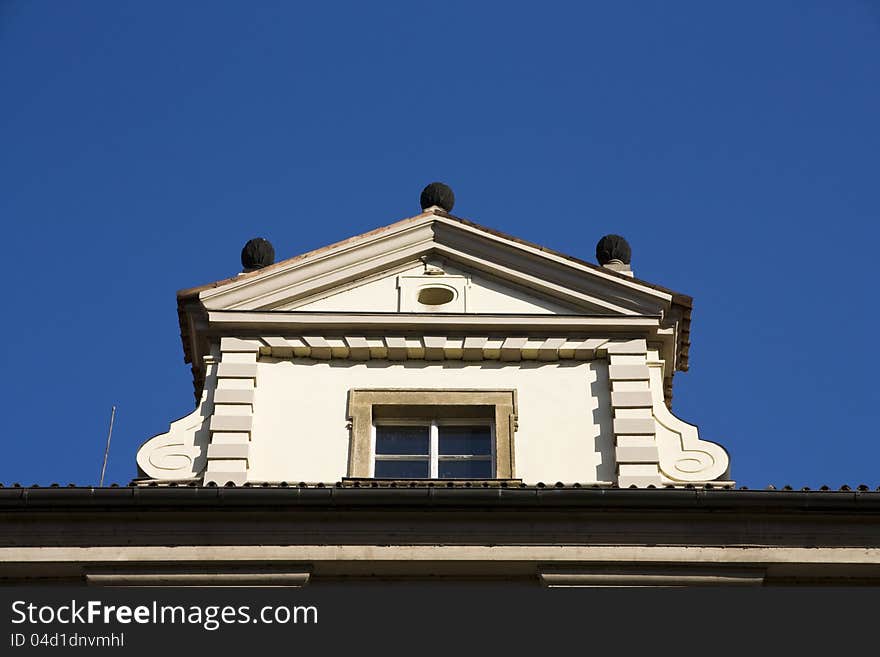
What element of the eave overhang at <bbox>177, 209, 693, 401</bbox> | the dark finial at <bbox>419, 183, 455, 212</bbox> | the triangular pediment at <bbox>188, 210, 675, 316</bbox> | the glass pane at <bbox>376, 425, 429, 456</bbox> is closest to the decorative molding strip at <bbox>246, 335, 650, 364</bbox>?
the eave overhang at <bbox>177, 209, 693, 401</bbox>

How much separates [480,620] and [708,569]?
99.4 inches

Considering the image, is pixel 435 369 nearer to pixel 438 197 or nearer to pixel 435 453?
pixel 435 453

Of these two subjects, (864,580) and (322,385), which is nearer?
(864,580)

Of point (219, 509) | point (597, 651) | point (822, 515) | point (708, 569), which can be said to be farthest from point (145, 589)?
point (822, 515)

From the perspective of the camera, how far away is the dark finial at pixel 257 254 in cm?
2072

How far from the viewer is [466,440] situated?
18891 millimetres

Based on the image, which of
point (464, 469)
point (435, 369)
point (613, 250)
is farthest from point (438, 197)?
point (464, 469)

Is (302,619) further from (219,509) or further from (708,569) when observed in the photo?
(708,569)

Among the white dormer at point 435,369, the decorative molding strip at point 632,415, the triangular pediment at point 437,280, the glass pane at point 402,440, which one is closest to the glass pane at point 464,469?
the white dormer at point 435,369

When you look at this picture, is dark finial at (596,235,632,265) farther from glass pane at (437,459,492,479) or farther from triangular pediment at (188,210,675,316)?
glass pane at (437,459,492,479)

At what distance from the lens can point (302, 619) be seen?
15.2 m

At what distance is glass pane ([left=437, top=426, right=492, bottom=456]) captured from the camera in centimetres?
1875

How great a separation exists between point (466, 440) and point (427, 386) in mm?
825

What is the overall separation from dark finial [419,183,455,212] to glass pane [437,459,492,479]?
4.30 m
